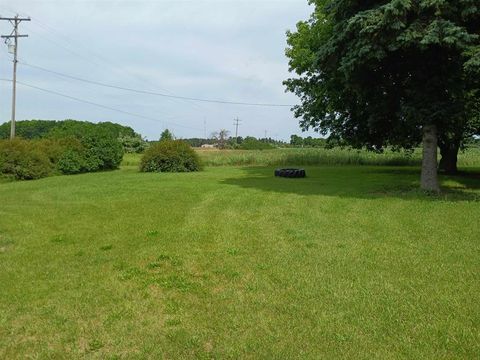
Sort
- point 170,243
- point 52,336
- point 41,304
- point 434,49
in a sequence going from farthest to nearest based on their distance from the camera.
A: point 434,49 < point 170,243 < point 41,304 < point 52,336

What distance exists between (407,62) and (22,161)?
2069 cm

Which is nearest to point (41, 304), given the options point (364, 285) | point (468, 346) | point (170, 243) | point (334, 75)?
point (170, 243)

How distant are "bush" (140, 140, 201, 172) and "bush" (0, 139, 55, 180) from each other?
19.9 feet

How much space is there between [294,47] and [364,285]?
23665mm

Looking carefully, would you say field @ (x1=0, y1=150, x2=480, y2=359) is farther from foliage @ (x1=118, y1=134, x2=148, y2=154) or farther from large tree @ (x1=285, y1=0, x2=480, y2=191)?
foliage @ (x1=118, y1=134, x2=148, y2=154)

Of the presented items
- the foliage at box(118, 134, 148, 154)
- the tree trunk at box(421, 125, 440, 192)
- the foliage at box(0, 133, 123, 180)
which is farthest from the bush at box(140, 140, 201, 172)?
the foliage at box(118, 134, 148, 154)

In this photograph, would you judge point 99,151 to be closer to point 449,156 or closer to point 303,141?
point 449,156

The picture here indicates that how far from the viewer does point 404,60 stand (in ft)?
48.8

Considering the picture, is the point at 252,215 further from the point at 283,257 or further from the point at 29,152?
the point at 29,152

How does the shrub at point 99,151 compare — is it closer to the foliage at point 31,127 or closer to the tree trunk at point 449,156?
the tree trunk at point 449,156

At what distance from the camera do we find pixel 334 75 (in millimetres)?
15883

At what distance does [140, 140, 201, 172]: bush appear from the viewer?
98.9ft

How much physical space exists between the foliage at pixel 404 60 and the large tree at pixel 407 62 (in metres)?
0.02

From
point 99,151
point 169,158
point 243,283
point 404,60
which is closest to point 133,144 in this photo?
point 99,151
